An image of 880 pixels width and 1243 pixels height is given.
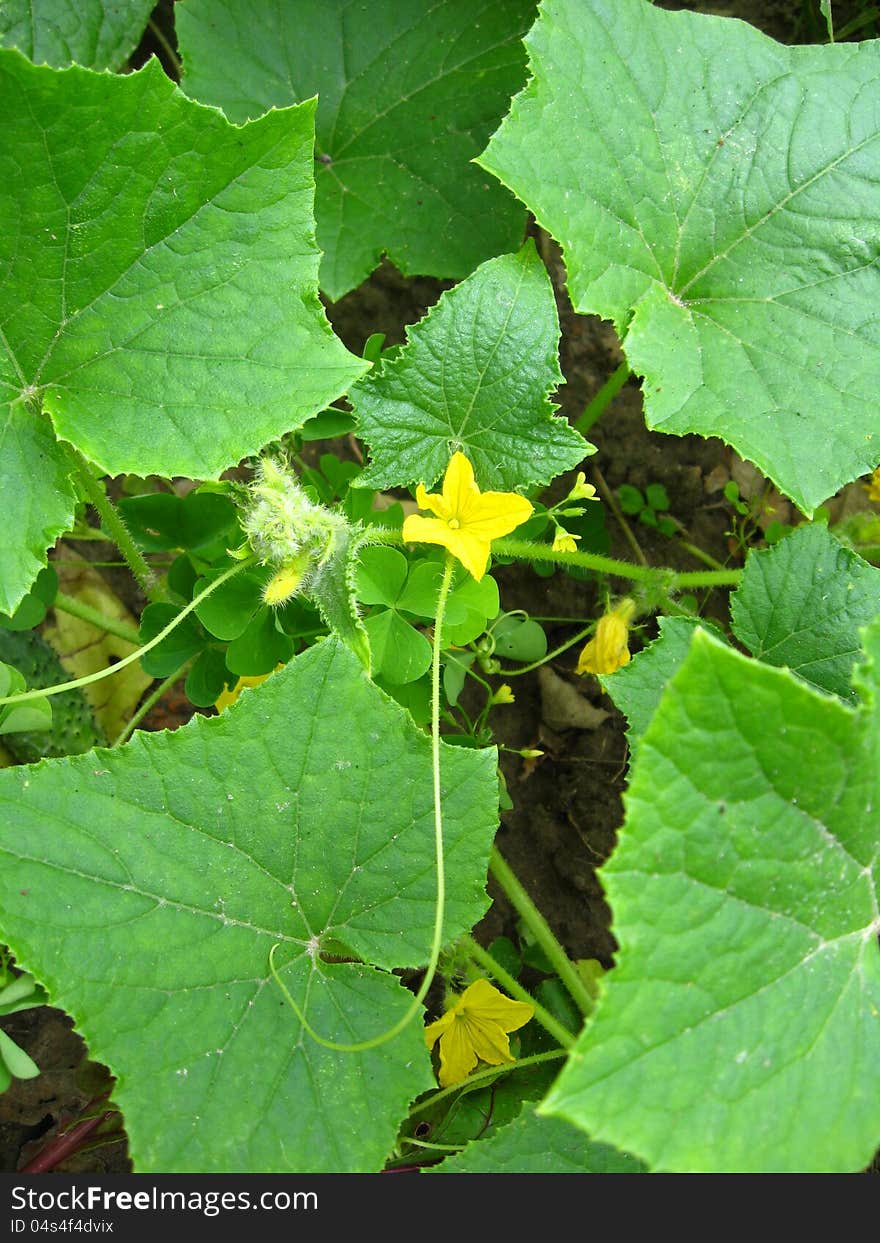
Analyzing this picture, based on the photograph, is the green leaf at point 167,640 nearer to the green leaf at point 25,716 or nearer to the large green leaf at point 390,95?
the green leaf at point 25,716

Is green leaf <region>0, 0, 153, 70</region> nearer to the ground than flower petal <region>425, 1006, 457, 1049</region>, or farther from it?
farther from it

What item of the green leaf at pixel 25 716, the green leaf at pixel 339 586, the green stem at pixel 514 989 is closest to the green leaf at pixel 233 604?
the green leaf at pixel 339 586

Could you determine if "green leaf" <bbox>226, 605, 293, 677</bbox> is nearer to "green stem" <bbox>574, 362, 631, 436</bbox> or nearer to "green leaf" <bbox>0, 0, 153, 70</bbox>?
"green stem" <bbox>574, 362, 631, 436</bbox>

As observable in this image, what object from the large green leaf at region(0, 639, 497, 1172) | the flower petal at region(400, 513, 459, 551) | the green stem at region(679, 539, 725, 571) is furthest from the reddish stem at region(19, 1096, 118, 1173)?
the green stem at region(679, 539, 725, 571)

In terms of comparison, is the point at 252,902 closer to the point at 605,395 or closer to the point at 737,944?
the point at 737,944

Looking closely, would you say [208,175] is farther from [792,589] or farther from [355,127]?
[792,589]

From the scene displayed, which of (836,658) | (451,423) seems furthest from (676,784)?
(451,423)

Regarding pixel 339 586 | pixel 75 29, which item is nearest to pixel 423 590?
pixel 339 586
